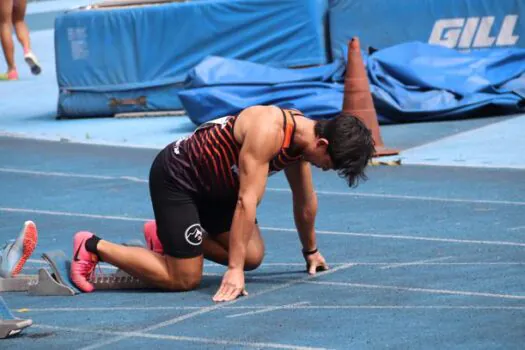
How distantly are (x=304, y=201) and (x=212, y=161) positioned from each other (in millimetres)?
571

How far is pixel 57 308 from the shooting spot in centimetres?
592

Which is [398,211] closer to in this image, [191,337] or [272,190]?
[272,190]

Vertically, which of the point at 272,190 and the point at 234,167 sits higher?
the point at 234,167

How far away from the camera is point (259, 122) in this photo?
589cm

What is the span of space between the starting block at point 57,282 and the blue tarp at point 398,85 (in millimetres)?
6714

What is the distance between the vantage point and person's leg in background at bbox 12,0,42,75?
16.2 m

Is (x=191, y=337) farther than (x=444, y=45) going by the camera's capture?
No

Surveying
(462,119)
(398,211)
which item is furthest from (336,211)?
(462,119)

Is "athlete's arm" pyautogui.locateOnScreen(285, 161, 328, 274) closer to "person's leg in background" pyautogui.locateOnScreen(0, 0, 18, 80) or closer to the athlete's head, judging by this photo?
the athlete's head

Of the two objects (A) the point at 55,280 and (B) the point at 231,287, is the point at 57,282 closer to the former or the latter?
(A) the point at 55,280

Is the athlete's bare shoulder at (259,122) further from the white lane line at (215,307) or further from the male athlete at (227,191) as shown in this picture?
the white lane line at (215,307)

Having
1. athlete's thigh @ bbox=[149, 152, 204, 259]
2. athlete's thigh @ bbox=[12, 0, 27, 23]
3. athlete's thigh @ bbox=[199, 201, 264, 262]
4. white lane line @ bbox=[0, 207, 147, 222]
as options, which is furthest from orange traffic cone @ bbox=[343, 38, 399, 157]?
athlete's thigh @ bbox=[12, 0, 27, 23]

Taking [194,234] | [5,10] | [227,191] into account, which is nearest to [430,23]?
[5,10]

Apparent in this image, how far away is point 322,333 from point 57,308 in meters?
1.54
